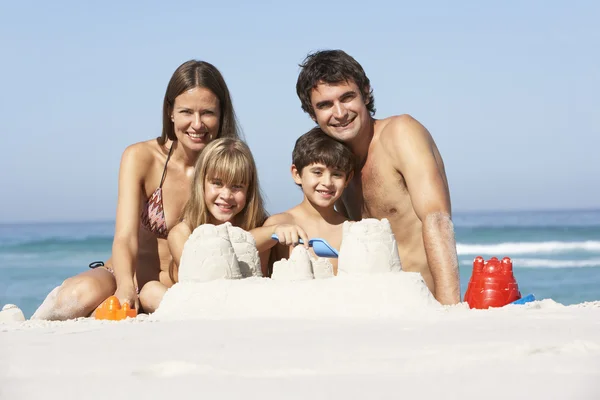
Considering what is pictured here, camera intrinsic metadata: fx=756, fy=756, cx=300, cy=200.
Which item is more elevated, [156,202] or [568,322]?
[156,202]

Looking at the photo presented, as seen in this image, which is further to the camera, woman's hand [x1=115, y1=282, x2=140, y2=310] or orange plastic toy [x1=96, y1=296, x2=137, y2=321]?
woman's hand [x1=115, y1=282, x2=140, y2=310]

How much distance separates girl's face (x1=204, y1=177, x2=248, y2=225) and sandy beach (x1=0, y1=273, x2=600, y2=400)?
104 cm

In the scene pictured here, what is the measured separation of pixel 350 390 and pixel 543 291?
13.3m

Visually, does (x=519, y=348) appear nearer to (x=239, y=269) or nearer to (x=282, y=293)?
(x=282, y=293)

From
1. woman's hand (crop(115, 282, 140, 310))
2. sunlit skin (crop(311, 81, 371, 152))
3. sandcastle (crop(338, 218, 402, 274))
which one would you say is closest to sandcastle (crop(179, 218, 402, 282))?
sandcastle (crop(338, 218, 402, 274))

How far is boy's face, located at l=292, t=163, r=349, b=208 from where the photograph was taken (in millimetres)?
5164

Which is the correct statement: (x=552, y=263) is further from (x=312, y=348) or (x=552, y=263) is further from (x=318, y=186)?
(x=312, y=348)

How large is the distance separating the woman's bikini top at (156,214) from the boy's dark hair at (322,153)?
0.97 meters

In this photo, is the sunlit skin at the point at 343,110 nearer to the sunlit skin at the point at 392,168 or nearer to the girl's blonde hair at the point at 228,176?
the sunlit skin at the point at 392,168

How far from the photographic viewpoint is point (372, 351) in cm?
287

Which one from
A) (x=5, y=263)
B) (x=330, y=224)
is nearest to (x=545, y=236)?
(x=5, y=263)

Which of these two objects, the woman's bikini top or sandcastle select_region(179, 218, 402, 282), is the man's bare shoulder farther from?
the woman's bikini top

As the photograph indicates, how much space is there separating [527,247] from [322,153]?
19.2 m

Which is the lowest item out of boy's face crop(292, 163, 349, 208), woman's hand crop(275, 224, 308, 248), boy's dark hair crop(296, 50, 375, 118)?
woman's hand crop(275, 224, 308, 248)
